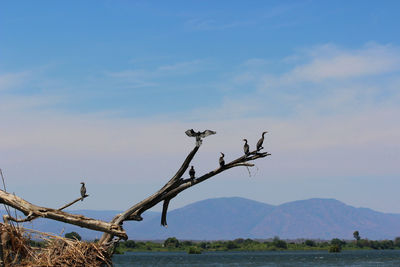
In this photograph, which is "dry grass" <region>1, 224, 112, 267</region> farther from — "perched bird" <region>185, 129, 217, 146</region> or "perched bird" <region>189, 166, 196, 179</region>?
"perched bird" <region>185, 129, 217, 146</region>

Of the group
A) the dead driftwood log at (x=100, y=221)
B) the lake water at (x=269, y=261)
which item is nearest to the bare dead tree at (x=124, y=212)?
the dead driftwood log at (x=100, y=221)

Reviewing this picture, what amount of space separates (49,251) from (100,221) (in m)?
0.94

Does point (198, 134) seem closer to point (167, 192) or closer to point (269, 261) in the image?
point (167, 192)

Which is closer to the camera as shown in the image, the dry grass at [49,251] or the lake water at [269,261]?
the dry grass at [49,251]

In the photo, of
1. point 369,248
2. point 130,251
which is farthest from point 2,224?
point 369,248

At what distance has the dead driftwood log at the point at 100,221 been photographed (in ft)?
31.3

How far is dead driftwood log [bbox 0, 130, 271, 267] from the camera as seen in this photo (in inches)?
375

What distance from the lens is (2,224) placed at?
32.3 feet

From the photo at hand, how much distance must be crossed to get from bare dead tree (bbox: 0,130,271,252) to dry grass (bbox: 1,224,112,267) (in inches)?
8.2

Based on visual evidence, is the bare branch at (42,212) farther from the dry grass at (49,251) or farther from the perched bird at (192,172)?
the perched bird at (192,172)

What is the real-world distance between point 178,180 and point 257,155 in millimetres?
1396

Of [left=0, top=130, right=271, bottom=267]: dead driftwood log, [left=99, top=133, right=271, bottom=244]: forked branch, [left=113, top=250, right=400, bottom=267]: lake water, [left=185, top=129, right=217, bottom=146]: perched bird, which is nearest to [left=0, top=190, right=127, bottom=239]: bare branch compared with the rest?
[left=0, top=130, right=271, bottom=267]: dead driftwood log

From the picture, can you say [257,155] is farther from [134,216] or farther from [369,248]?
[369,248]

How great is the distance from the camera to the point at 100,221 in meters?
9.76
